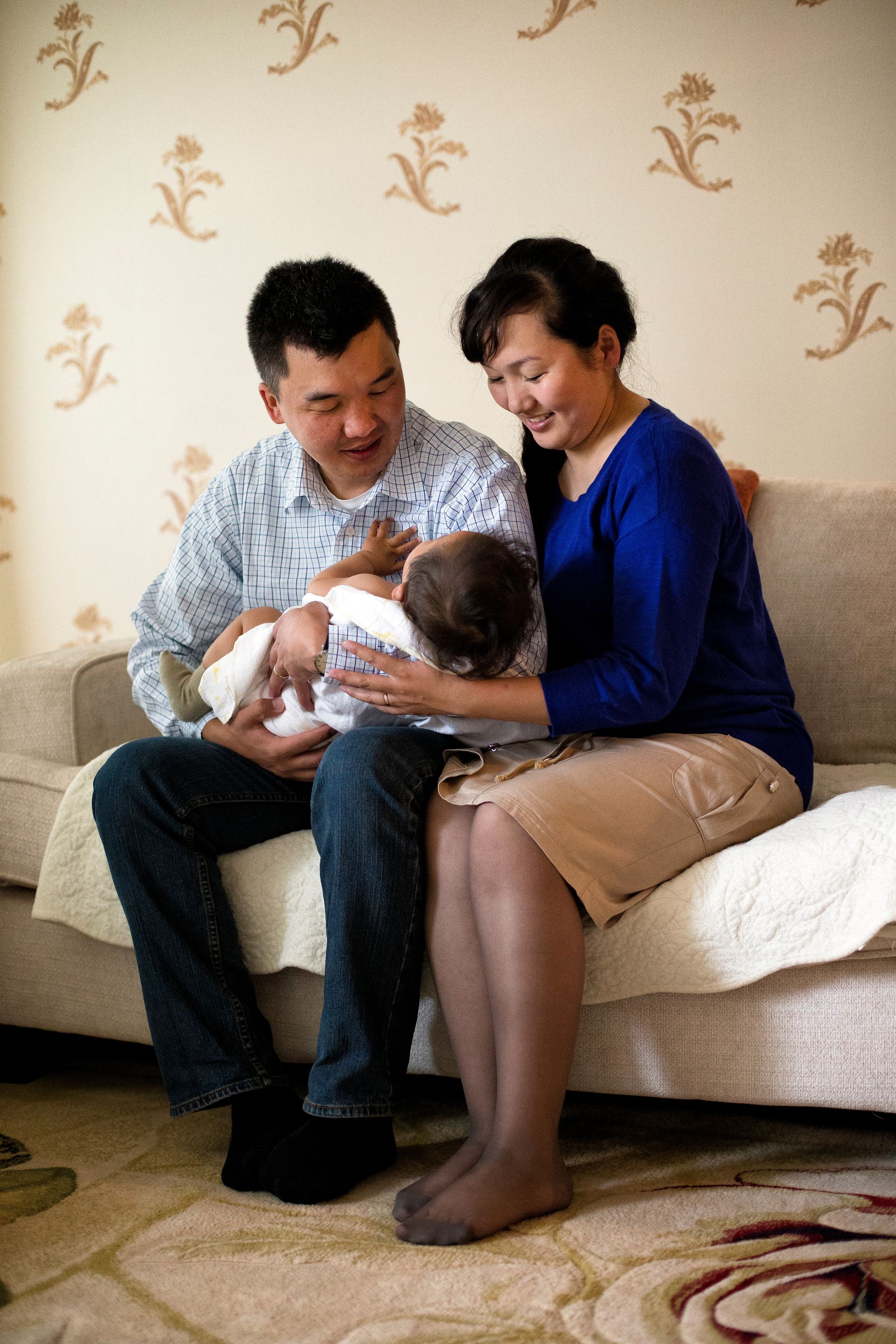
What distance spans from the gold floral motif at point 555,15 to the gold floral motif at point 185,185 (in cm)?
71

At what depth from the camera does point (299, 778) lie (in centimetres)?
144

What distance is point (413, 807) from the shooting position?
1224 mm

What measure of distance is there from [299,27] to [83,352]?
847mm

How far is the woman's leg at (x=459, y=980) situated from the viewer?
1.10 m

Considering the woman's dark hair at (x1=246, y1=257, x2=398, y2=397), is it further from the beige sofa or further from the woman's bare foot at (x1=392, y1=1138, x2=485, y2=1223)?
the woman's bare foot at (x1=392, y1=1138, x2=485, y2=1223)

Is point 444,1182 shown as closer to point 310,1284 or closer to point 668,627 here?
point 310,1284

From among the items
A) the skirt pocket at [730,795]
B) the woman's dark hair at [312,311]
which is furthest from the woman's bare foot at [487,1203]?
the woman's dark hair at [312,311]

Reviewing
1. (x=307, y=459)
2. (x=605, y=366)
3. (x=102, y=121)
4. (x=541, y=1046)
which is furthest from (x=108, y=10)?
(x=541, y=1046)

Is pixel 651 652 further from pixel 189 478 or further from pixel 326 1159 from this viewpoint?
pixel 189 478

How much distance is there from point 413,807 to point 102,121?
78.3 inches

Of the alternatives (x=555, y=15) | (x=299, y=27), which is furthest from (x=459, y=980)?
(x=299, y=27)

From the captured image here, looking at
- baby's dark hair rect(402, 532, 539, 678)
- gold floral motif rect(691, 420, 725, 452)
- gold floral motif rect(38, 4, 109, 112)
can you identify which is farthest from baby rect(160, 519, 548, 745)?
gold floral motif rect(38, 4, 109, 112)

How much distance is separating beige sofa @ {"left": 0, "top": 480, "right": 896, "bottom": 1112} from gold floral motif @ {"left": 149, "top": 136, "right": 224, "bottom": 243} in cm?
108

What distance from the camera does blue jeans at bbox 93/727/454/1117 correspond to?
45.9 inches
